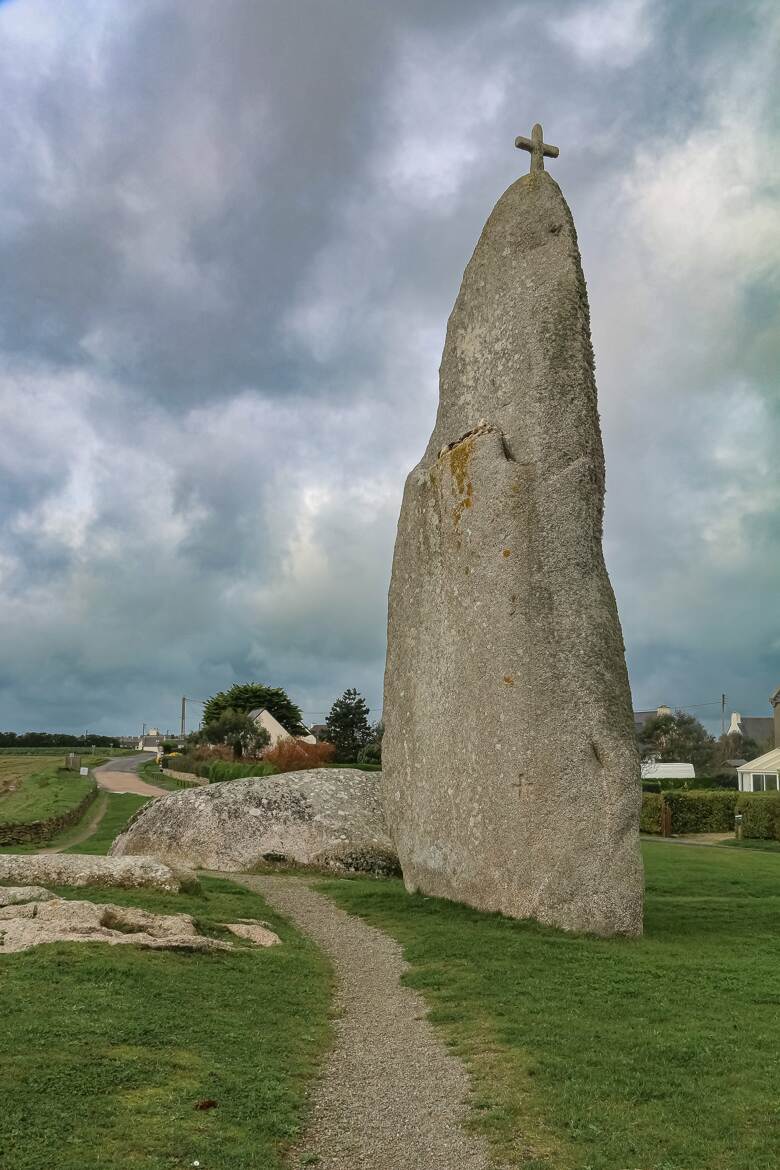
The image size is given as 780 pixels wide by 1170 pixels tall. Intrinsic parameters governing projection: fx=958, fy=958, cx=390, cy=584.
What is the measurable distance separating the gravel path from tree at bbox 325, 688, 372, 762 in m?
57.8

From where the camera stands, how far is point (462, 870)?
573 inches

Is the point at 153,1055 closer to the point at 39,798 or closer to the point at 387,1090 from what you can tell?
the point at 387,1090

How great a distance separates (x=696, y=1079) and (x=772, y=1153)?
1377 millimetres

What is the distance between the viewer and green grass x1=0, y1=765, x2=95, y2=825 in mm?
28719

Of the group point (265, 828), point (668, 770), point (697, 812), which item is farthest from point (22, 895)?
point (668, 770)

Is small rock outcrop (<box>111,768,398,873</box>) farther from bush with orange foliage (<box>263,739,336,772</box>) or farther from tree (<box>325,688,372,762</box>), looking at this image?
tree (<box>325,688,372,762</box>)

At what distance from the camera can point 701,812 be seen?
38594mm

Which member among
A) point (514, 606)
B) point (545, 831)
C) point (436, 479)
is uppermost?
point (436, 479)

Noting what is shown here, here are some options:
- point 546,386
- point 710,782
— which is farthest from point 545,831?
point 710,782

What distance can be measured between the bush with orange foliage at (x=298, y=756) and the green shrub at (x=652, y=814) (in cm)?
1560

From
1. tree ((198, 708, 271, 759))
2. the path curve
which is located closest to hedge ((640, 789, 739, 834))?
the path curve

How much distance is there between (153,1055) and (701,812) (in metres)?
34.9

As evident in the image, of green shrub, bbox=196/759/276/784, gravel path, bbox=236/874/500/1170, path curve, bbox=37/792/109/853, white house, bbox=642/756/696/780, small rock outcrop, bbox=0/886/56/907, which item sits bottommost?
path curve, bbox=37/792/109/853

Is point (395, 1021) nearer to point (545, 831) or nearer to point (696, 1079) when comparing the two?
point (696, 1079)
